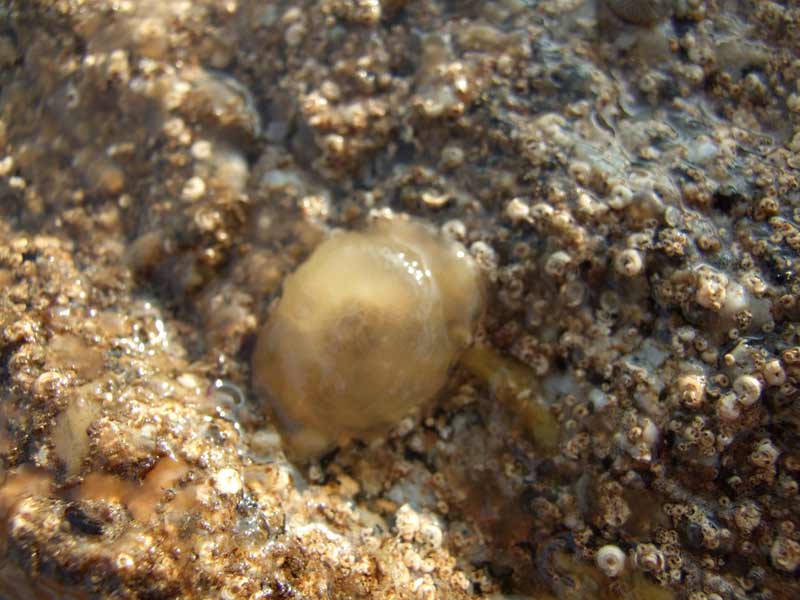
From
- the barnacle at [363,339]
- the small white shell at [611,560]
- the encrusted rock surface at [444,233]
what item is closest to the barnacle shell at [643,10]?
the encrusted rock surface at [444,233]

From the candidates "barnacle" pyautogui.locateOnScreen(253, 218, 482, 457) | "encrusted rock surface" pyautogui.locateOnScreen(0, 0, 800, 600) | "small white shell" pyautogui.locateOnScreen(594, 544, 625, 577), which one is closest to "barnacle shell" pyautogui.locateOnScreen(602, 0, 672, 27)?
"encrusted rock surface" pyautogui.locateOnScreen(0, 0, 800, 600)

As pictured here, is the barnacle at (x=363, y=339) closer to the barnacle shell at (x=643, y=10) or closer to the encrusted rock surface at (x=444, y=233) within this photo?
the encrusted rock surface at (x=444, y=233)

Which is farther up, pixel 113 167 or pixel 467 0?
pixel 467 0

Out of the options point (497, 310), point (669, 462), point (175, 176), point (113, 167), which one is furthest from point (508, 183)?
point (113, 167)

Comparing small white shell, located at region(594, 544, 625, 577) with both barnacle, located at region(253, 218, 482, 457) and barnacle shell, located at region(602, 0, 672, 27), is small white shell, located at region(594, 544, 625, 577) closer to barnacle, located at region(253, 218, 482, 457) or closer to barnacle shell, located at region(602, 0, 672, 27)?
barnacle, located at region(253, 218, 482, 457)

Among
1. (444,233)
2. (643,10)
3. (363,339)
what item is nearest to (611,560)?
(363,339)

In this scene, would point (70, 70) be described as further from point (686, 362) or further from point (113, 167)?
point (686, 362)

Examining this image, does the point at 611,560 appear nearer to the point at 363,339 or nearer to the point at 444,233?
the point at 363,339
